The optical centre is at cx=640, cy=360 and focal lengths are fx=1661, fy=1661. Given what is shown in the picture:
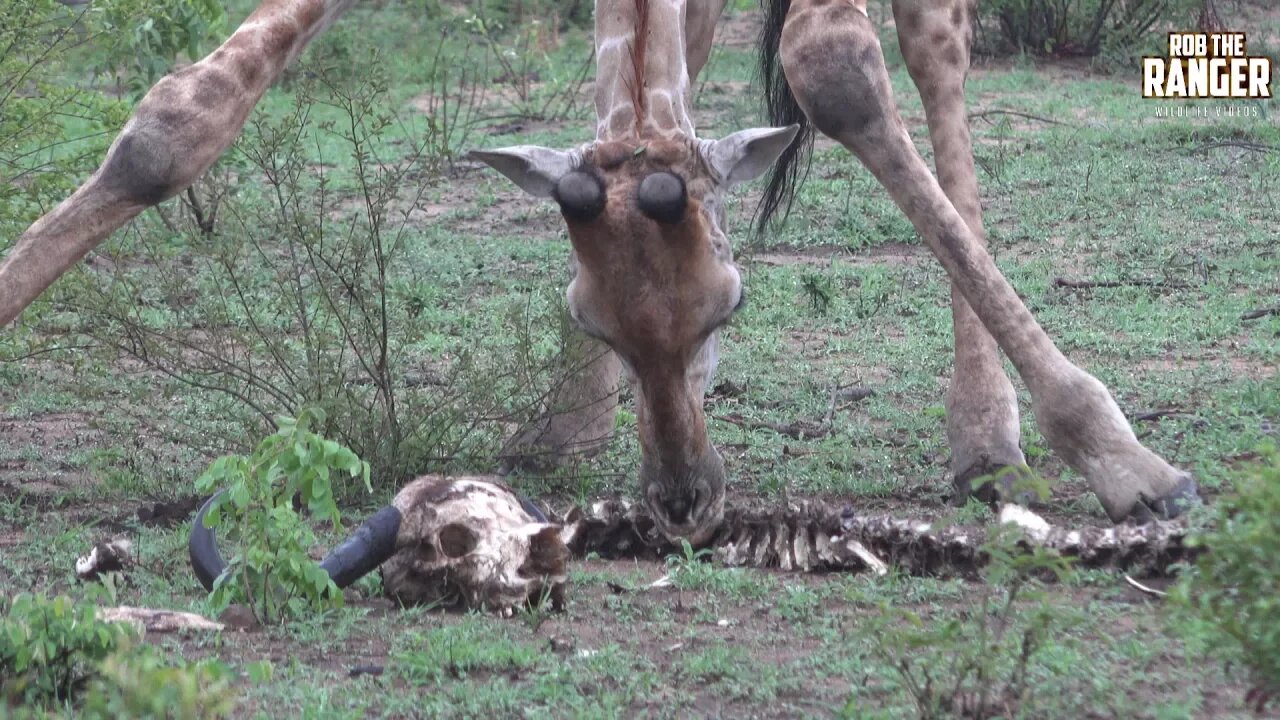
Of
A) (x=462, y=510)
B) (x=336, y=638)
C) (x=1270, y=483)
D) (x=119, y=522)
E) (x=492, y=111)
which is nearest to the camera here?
(x=1270, y=483)

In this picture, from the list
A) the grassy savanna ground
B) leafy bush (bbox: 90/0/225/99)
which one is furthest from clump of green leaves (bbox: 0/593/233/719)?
leafy bush (bbox: 90/0/225/99)

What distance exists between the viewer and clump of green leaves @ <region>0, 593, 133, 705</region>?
260cm

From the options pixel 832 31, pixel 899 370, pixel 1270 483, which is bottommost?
pixel 899 370

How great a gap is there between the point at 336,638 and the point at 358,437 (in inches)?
56.3

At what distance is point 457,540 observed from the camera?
3.42 meters

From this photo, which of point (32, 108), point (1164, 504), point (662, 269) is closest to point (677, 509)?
point (662, 269)

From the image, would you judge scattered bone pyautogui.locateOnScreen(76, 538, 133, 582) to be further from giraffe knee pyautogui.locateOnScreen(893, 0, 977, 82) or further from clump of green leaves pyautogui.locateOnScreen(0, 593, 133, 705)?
giraffe knee pyautogui.locateOnScreen(893, 0, 977, 82)

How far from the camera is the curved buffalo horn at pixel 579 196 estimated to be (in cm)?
353

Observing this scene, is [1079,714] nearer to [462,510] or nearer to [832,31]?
[462,510]

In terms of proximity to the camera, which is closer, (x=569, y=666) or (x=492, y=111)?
(x=569, y=666)

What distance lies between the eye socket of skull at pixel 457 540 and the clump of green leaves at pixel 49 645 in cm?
82

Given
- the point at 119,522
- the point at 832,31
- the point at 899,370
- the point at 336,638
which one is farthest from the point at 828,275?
the point at 336,638

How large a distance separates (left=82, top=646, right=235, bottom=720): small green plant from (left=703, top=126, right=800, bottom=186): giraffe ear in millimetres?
2019

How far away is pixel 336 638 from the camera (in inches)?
125
